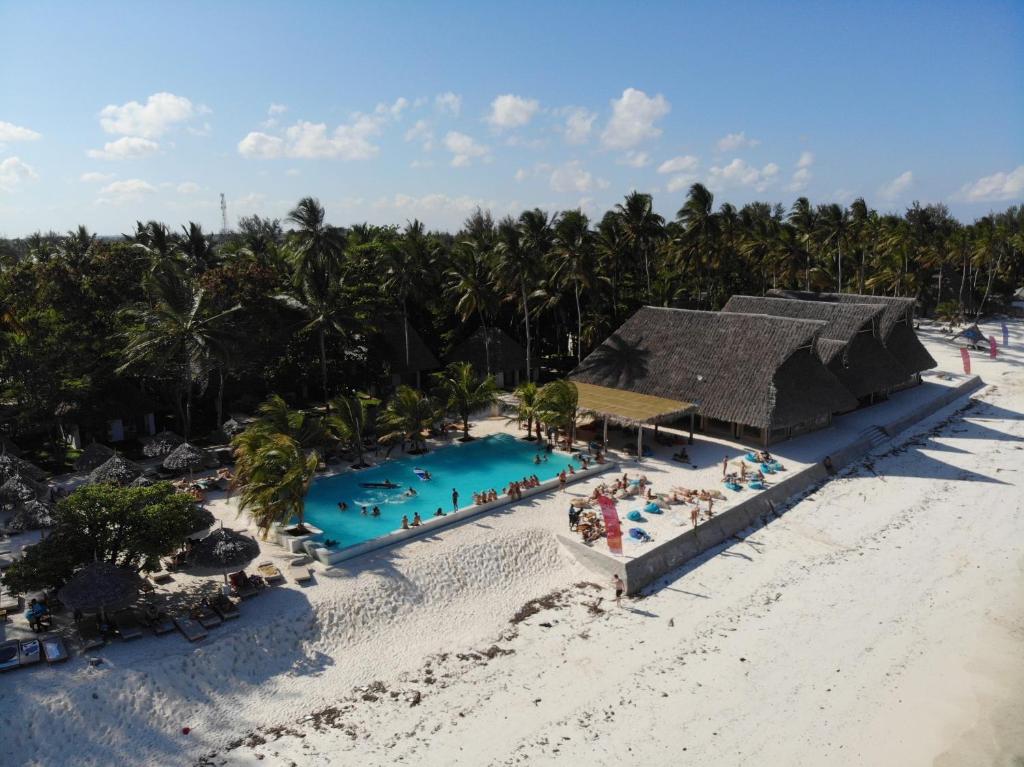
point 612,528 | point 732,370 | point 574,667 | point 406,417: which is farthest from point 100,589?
point 732,370

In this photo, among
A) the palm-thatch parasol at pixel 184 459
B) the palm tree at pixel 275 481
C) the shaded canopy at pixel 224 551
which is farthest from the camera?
the palm-thatch parasol at pixel 184 459

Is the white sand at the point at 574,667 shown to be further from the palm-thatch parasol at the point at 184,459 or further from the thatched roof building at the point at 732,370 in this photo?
the palm-thatch parasol at the point at 184,459

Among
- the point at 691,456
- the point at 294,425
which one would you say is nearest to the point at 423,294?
the point at 294,425

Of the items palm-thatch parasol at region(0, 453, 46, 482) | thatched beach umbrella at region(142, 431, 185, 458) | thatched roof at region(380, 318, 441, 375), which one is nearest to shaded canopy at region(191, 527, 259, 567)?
palm-thatch parasol at region(0, 453, 46, 482)

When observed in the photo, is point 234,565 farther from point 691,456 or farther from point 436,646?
point 691,456

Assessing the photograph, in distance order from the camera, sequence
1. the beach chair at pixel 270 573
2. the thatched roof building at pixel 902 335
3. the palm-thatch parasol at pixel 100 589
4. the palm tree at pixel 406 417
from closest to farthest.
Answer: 1. the palm-thatch parasol at pixel 100 589
2. the beach chair at pixel 270 573
3. the palm tree at pixel 406 417
4. the thatched roof building at pixel 902 335

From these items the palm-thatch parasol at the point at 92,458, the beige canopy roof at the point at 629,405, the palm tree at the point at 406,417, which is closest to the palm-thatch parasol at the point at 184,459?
the palm-thatch parasol at the point at 92,458

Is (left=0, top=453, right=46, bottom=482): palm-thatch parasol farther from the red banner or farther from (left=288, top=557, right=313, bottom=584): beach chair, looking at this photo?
the red banner
